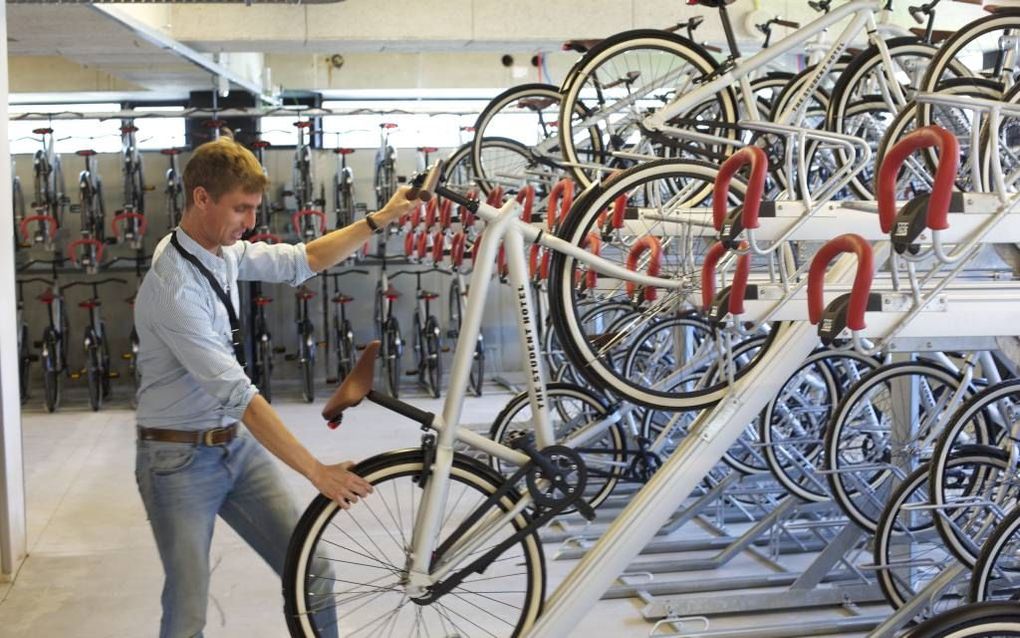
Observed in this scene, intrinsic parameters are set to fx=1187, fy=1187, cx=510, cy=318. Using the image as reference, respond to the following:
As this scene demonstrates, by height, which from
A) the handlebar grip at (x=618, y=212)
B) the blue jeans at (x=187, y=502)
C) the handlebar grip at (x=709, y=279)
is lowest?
the blue jeans at (x=187, y=502)

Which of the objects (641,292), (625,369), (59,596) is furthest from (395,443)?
(641,292)

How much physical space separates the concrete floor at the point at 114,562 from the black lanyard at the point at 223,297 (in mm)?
1793

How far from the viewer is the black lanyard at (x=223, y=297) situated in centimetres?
270

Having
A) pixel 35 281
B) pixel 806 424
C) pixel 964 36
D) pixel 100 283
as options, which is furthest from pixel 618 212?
pixel 35 281

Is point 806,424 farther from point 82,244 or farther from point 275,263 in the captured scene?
point 82,244

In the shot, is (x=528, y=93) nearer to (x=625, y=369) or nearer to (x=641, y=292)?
(x=625, y=369)

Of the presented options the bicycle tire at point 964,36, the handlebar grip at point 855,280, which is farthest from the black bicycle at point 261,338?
the handlebar grip at point 855,280

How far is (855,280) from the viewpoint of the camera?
2.55m

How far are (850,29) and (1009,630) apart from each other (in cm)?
253

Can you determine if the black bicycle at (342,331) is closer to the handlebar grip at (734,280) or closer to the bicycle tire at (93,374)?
the bicycle tire at (93,374)

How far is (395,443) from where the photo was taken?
26.1ft

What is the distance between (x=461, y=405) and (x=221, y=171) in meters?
0.78

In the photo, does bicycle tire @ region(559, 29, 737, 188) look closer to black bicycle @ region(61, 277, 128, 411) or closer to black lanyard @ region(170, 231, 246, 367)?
black lanyard @ region(170, 231, 246, 367)

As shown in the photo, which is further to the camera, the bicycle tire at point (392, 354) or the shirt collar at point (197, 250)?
the bicycle tire at point (392, 354)
